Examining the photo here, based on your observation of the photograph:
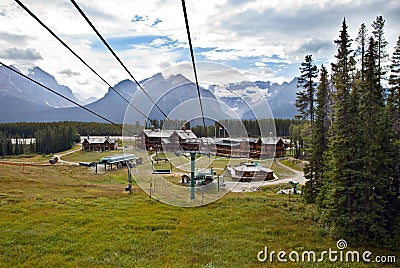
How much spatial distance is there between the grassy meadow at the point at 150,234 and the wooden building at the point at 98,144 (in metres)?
65.4

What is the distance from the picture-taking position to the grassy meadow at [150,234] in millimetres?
11500

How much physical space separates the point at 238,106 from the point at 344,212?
7.45 meters

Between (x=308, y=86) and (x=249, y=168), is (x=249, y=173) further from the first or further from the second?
(x=308, y=86)

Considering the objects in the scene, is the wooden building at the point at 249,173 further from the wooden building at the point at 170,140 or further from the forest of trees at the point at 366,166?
the forest of trees at the point at 366,166

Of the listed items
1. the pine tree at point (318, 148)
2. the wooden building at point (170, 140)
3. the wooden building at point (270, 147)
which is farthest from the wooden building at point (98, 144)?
the pine tree at point (318, 148)

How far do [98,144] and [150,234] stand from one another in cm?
7685

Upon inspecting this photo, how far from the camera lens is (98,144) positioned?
87.0 metres

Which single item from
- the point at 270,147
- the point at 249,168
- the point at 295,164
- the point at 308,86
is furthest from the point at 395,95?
the point at 270,147

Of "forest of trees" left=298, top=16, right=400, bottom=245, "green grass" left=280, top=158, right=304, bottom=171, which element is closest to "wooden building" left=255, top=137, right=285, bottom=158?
"green grass" left=280, top=158, right=304, bottom=171

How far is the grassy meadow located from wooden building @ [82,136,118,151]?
215 feet

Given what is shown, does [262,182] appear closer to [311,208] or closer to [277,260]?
[311,208]

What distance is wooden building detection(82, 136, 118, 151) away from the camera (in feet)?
285

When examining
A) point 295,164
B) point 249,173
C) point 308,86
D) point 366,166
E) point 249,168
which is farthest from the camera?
point 295,164

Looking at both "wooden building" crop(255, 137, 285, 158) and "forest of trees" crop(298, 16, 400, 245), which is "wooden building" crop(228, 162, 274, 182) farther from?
"forest of trees" crop(298, 16, 400, 245)
